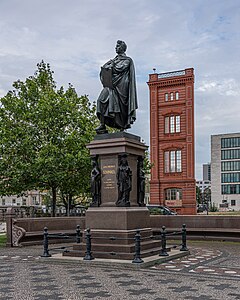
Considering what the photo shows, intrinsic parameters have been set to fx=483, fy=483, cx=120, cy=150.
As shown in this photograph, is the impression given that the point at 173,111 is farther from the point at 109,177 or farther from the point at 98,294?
the point at 98,294

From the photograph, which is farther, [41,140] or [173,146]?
[173,146]

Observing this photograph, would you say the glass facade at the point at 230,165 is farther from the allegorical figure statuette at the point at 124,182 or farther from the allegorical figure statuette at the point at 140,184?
the allegorical figure statuette at the point at 124,182

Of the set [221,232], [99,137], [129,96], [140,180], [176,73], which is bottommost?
[221,232]

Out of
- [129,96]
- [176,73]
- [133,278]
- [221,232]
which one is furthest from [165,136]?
[133,278]

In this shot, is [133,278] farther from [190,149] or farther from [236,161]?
[236,161]

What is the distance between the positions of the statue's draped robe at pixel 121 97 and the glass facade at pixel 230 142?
107 metres

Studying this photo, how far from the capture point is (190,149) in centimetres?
5712

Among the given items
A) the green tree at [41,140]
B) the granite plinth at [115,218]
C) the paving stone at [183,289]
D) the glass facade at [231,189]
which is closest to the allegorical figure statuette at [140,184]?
the granite plinth at [115,218]

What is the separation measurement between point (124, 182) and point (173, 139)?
44.6 m

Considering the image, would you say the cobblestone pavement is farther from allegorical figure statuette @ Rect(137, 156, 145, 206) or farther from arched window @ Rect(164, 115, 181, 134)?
arched window @ Rect(164, 115, 181, 134)

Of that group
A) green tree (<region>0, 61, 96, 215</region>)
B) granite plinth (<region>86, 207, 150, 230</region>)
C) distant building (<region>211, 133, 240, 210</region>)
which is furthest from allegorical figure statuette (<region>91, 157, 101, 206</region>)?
distant building (<region>211, 133, 240, 210</region>)

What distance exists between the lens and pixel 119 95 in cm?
1540

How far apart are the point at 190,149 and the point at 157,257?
145ft

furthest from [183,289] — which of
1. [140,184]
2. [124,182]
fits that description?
[140,184]
